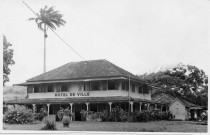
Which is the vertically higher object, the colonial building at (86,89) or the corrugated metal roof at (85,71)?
the corrugated metal roof at (85,71)

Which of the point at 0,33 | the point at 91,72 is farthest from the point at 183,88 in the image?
the point at 0,33

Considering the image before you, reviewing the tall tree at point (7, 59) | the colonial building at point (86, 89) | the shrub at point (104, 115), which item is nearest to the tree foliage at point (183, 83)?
the colonial building at point (86, 89)

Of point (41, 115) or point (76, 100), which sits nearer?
point (76, 100)

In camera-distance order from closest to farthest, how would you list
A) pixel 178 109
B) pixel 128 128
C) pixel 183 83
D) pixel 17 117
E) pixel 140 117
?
pixel 128 128, pixel 17 117, pixel 140 117, pixel 178 109, pixel 183 83

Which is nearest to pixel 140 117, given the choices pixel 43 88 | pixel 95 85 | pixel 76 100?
pixel 95 85

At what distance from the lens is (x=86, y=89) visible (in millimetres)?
34594

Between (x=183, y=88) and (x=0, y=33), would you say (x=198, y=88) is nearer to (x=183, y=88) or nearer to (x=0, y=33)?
(x=183, y=88)

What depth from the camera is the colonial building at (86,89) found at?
3309 cm

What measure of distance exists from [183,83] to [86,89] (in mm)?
18693

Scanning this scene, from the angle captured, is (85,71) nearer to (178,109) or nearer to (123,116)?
(123,116)

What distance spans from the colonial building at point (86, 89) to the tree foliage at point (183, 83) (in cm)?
1177

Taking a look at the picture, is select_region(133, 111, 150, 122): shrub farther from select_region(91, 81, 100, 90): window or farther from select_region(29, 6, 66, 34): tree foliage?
select_region(29, 6, 66, 34): tree foliage

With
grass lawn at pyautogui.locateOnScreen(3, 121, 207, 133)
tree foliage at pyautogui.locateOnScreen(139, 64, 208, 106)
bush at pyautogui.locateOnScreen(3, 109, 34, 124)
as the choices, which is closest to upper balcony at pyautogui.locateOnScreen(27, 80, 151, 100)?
bush at pyautogui.locateOnScreen(3, 109, 34, 124)

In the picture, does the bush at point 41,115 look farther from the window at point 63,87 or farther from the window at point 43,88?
the window at point 63,87
